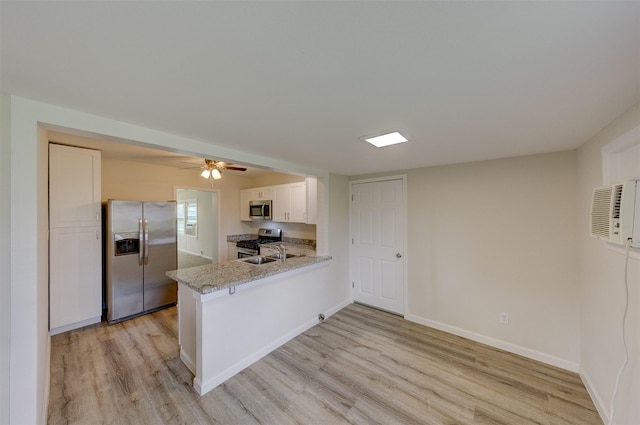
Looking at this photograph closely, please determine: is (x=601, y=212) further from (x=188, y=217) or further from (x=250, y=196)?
(x=188, y=217)

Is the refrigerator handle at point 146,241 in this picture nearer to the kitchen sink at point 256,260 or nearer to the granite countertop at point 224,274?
the granite countertop at point 224,274

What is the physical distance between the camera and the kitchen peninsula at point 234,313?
2084mm

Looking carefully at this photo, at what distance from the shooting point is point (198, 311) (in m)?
2.08

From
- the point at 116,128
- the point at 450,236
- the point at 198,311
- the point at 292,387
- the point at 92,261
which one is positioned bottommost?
the point at 292,387

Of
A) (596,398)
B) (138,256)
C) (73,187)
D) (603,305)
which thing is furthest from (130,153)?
(596,398)

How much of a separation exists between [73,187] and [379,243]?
4.29 meters

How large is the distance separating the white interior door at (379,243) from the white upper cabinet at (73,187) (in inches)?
147

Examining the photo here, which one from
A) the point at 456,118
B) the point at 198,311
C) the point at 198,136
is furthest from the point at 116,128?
the point at 456,118

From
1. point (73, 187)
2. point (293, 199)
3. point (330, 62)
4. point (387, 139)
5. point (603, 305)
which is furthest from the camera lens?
point (293, 199)

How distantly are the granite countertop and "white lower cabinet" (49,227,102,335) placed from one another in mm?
1632

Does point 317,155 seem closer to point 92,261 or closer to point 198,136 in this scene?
point 198,136

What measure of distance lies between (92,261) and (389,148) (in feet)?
13.4

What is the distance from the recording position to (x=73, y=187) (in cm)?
300

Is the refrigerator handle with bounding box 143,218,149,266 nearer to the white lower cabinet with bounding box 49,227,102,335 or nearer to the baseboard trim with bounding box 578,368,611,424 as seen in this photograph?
the white lower cabinet with bounding box 49,227,102,335
